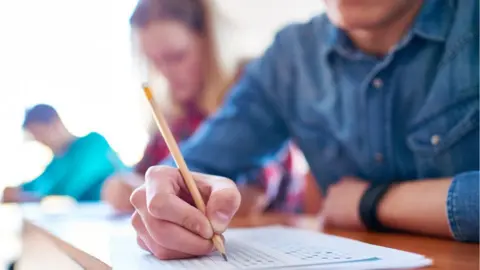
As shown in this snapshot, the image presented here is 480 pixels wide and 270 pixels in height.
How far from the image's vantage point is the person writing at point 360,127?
492 millimetres

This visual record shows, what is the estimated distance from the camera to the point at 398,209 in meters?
0.64

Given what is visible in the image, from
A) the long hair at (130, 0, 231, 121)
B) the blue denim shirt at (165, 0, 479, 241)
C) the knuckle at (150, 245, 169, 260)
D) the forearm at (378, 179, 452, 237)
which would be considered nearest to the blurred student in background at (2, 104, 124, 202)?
the long hair at (130, 0, 231, 121)

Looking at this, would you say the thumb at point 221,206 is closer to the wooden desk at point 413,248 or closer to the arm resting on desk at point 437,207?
the wooden desk at point 413,248

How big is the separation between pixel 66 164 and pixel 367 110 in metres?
1.33

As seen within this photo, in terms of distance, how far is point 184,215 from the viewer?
0.45m

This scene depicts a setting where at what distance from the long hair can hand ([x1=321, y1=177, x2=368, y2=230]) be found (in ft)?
2.50

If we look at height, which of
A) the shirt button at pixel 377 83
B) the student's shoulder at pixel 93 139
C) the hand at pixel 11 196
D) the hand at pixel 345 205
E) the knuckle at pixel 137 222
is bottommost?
the hand at pixel 11 196

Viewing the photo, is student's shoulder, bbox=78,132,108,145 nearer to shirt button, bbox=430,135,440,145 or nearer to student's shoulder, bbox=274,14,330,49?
student's shoulder, bbox=274,14,330,49

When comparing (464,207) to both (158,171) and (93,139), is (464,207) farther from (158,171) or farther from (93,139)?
(93,139)

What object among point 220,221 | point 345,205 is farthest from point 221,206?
point 345,205

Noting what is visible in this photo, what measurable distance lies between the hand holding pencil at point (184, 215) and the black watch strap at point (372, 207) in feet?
0.81

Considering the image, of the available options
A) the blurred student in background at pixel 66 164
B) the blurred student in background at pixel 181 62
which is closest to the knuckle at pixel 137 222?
the blurred student in background at pixel 181 62

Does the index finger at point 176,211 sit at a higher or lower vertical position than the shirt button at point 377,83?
lower

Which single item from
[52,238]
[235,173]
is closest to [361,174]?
[235,173]
